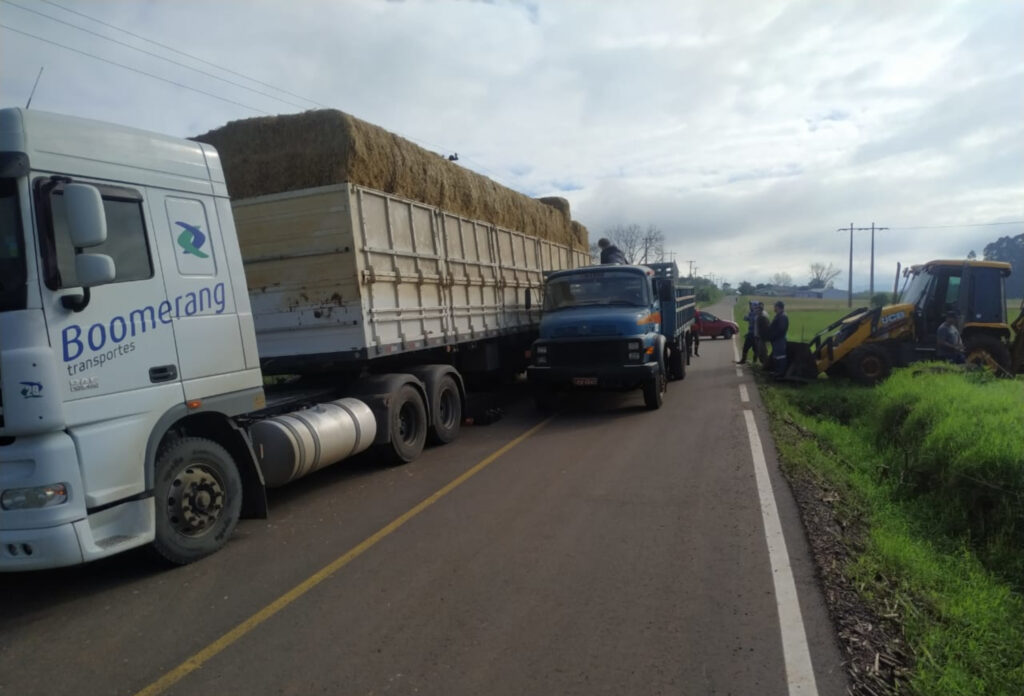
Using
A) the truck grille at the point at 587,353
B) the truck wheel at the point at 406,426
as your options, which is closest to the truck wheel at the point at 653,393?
the truck grille at the point at 587,353

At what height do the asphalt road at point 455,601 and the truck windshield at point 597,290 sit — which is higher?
the truck windshield at point 597,290

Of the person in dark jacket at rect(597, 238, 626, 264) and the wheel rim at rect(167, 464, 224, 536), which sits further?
the person in dark jacket at rect(597, 238, 626, 264)

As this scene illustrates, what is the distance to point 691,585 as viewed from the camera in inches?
175

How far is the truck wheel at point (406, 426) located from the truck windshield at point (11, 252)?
13.4 ft

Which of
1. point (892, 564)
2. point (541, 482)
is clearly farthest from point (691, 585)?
point (541, 482)

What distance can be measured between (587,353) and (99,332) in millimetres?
7632

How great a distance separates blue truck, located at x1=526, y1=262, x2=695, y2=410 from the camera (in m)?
10.8


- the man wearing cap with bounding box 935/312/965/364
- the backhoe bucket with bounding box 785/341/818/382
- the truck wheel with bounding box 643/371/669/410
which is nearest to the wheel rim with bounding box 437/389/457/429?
the truck wheel with bounding box 643/371/669/410

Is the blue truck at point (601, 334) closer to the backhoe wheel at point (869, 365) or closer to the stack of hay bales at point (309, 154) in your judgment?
the stack of hay bales at point (309, 154)

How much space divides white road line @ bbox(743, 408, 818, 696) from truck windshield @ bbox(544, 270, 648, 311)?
5807mm

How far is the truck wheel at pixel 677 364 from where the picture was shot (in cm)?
1495

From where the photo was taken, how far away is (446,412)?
9.56 m

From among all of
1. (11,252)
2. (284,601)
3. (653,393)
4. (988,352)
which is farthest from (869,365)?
(11,252)

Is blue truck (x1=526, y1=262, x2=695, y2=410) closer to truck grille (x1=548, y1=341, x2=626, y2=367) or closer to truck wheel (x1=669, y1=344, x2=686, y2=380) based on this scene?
truck grille (x1=548, y1=341, x2=626, y2=367)
